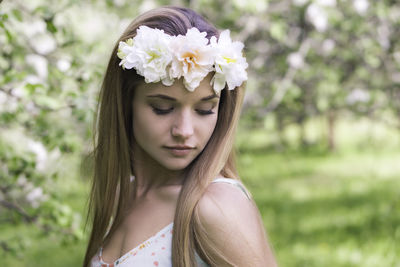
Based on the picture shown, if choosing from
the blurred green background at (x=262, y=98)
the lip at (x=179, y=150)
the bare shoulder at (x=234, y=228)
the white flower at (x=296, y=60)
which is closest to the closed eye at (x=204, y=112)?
the lip at (x=179, y=150)

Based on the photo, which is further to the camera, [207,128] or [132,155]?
[132,155]

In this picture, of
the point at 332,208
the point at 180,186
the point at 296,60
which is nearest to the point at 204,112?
the point at 180,186

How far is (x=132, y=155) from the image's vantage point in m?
1.85

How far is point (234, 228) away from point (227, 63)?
47cm

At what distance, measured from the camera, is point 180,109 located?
1.55 m

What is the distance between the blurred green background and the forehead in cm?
48

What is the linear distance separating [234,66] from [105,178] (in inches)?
24.9

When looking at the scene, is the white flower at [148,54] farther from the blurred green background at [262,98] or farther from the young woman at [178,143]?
the blurred green background at [262,98]

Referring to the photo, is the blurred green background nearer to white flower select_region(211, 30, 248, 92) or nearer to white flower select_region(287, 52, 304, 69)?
white flower select_region(287, 52, 304, 69)

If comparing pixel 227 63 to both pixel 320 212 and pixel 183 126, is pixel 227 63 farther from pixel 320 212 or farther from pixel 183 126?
pixel 320 212

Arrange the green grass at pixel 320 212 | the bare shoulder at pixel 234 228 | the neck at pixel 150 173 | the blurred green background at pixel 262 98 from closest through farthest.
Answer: the bare shoulder at pixel 234 228 < the neck at pixel 150 173 < the blurred green background at pixel 262 98 < the green grass at pixel 320 212

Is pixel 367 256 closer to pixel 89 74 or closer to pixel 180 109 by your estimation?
pixel 89 74

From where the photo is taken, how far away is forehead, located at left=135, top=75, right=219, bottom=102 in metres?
1.54

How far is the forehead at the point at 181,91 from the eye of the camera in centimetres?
154
